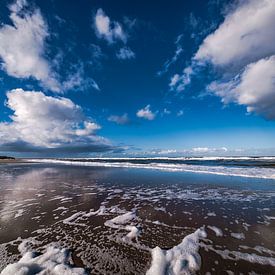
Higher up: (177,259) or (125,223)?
(125,223)

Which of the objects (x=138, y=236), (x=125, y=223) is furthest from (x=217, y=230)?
(x=125, y=223)

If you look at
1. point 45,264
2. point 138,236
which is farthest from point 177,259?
point 45,264

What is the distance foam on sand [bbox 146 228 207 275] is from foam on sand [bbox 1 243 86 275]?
1.32 meters

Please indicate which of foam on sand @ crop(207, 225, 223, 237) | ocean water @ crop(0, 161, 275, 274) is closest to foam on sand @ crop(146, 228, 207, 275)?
ocean water @ crop(0, 161, 275, 274)

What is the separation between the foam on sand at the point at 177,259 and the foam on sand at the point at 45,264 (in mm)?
1325

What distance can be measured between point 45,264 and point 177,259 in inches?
98.0

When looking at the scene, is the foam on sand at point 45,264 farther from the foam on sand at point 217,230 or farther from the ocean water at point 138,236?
the foam on sand at point 217,230

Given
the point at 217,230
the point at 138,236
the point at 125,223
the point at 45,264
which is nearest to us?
the point at 45,264

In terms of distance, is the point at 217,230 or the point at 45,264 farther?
the point at 217,230

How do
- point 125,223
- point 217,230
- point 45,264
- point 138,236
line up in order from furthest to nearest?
point 125,223 < point 217,230 < point 138,236 < point 45,264

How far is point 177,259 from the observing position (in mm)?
3471

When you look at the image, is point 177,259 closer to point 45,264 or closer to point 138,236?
point 138,236

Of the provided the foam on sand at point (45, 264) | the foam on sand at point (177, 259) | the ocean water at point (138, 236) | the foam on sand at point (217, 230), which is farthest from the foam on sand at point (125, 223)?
the foam on sand at point (217, 230)

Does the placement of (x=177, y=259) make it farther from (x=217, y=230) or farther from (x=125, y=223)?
(x=125, y=223)
